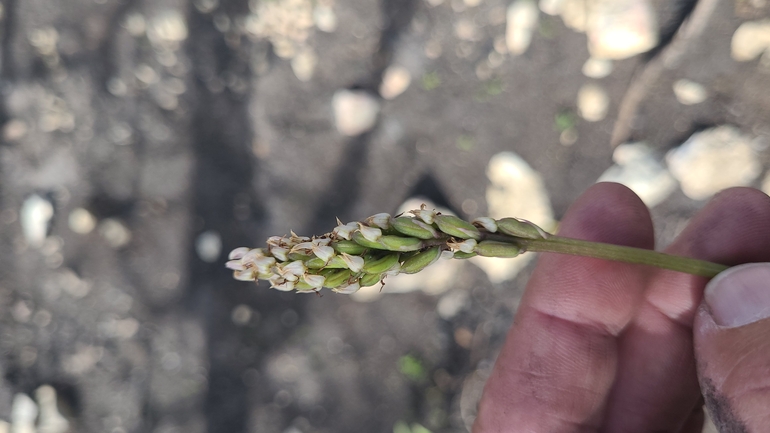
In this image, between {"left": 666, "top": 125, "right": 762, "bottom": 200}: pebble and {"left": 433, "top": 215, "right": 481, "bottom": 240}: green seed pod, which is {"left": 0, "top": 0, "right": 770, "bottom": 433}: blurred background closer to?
{"left": 666, "top": 125, "right": 762, "bottom": 200}: pebble

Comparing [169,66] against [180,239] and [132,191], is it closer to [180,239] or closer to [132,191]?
[132,191]

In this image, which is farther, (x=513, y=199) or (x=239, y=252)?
(x=513, y=199)

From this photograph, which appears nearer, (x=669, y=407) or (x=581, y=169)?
(x=669, y=407)

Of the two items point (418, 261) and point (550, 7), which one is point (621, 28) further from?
point (418, 261)

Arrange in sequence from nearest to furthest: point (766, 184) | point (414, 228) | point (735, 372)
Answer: point (414, 228) → point (735, 372) → point (766, 184)

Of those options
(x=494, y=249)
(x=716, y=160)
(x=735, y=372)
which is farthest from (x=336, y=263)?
(x=716, y=160)

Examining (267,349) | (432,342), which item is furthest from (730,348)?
(267,349)
